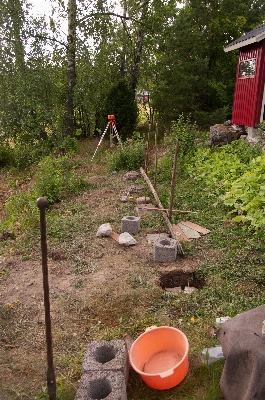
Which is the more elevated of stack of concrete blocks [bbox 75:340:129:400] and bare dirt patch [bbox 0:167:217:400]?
stack of concrete blocks [bbox 75:340:129:400]

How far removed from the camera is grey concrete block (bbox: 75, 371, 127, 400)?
7.88ft

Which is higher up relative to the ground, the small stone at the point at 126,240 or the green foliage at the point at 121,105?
the green foliage at the point at 121,105

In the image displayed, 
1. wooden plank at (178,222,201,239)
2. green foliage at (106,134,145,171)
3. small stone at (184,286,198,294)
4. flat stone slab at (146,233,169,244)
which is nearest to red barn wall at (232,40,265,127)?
green foliage at (106,134,145,171)

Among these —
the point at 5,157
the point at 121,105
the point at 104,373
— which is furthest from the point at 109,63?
the point at 104,373

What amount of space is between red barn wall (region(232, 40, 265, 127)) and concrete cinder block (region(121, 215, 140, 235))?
604 centimetres

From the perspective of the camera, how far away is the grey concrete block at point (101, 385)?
2.40m

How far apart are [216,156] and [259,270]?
5011 millimetres

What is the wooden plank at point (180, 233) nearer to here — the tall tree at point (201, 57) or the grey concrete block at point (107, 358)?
the grey concrete block at point (107, 358)

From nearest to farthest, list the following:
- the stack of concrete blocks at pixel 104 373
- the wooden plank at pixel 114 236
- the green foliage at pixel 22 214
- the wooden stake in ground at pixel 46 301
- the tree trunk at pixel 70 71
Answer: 1. the wooden stake in ground at pixel 46 301
2. the stack of concrete blocks at pixel 104 373
3. the wooden plank at pixel 114 236
4. the green foliage at pixel 22 214
5. the tree trunk at pixel 70 71

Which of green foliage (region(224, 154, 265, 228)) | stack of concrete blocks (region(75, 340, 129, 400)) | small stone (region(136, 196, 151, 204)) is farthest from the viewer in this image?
small stone (region(136, 196, 151, 204))

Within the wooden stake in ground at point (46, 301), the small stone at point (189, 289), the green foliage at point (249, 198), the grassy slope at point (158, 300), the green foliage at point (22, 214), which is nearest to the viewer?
the wooden stake in ground at point (46, 301)

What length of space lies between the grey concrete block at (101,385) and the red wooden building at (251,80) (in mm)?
8962

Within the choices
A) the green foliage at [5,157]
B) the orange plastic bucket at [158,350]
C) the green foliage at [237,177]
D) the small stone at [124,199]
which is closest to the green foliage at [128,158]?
the green foliage at [237,177]

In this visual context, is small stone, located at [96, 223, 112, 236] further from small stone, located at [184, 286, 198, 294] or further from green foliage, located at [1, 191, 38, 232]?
small stone, located at [184, 286, 198, 294]
